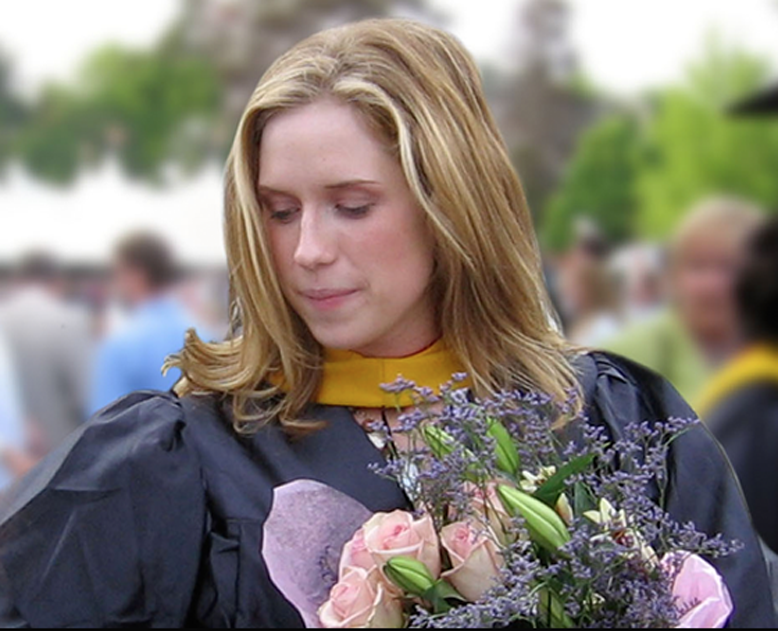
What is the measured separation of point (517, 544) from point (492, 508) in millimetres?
63

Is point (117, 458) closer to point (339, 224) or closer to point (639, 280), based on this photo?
point (339, 224)

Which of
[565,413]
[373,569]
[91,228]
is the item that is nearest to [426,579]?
[373,569]

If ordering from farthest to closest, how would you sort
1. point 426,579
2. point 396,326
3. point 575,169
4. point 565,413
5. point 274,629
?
1. point 575,169
2. point 396,326
3. point 565,413
4. point 274,629
5. point 426,579

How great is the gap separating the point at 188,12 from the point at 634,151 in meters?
1.58

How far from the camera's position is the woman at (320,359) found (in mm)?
1711

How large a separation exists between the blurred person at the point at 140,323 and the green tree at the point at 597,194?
125 centimetres

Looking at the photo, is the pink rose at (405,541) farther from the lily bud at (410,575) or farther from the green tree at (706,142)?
the green tree at (706,142)

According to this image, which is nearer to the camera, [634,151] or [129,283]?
[129,283]

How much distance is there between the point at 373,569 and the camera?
150 cm

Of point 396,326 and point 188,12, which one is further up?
point 188,12

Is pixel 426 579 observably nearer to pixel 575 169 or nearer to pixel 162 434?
pixel 162 434

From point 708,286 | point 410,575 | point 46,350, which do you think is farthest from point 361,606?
point 46,350

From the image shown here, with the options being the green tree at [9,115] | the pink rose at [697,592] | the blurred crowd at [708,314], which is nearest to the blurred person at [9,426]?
the green tree at [9,115]

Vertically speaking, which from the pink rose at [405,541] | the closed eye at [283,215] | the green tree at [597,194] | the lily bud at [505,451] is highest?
the green tree at [597,194]
